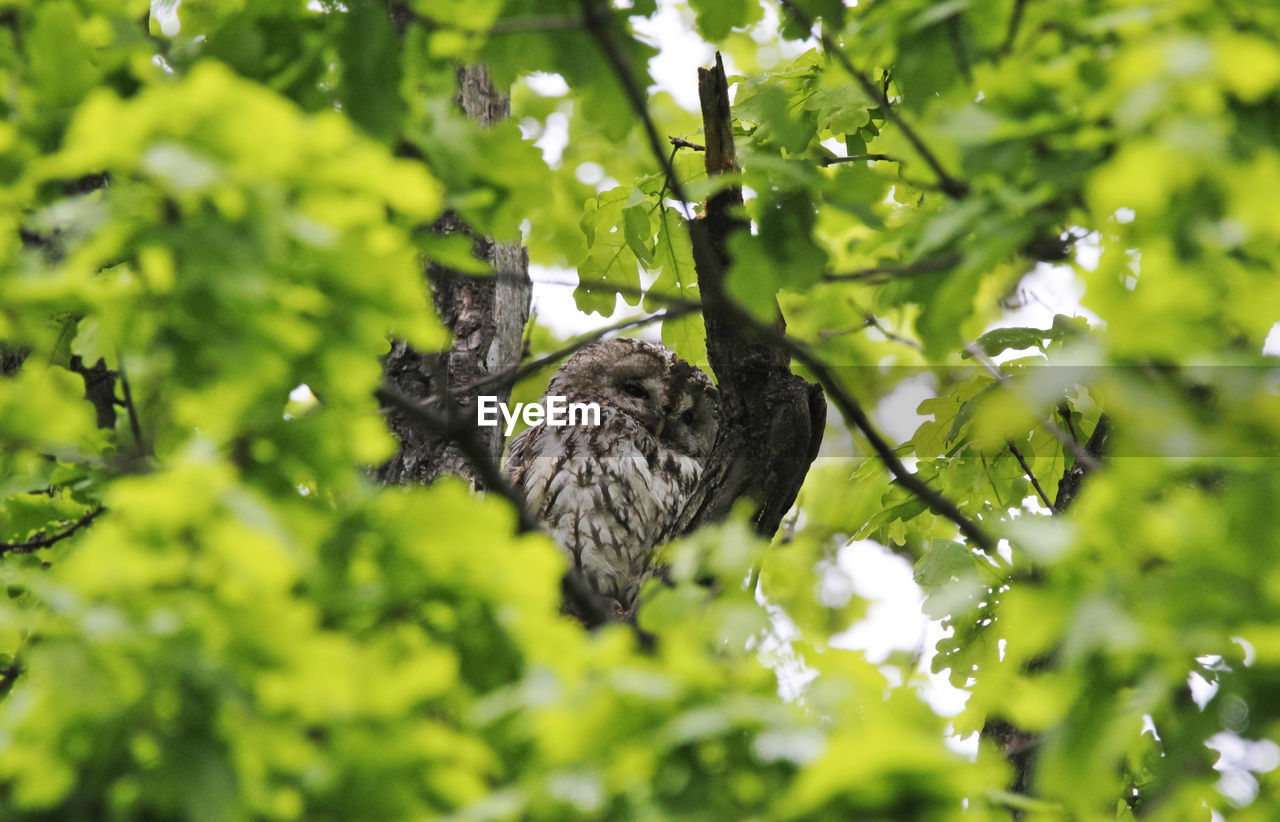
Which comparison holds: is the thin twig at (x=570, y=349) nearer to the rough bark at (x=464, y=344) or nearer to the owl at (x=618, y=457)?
the rough bark at (x=464, y=344)

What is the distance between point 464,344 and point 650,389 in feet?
5.40

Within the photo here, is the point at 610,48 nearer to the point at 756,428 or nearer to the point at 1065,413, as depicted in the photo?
the point at 756,428

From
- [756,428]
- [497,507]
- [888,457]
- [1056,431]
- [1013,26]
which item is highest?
[1013,26]

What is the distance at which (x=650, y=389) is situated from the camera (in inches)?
201

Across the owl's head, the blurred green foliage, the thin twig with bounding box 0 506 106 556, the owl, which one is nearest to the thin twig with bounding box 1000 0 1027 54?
the blurred green foliage

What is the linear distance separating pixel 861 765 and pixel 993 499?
9.89ft

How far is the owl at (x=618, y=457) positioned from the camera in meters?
4.56

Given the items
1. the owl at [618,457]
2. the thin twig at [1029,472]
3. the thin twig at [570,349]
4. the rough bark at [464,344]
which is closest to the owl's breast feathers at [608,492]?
the owl at [618,457]

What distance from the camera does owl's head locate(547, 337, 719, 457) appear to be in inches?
196

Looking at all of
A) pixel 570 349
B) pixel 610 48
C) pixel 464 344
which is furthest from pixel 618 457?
pixel 610 48

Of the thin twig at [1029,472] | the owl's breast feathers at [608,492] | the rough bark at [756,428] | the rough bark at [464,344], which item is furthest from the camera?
the owl's breast feathers at [608,492]

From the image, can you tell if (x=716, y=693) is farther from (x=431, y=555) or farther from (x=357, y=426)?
(x=357, y=426)

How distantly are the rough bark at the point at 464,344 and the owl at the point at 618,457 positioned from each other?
2.99 feet

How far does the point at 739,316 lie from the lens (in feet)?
6.24
